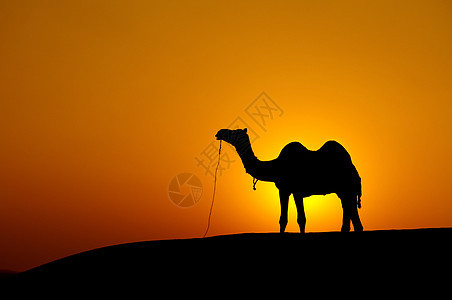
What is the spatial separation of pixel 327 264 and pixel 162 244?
1.94m

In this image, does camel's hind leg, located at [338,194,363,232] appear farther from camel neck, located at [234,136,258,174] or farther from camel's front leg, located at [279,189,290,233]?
camel neck, located at [234,136,258,174]

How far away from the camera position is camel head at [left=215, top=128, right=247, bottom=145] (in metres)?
6.16

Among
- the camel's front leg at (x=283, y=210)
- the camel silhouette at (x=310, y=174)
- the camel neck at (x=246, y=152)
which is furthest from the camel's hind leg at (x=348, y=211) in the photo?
the camel neck at (x=246, y=152)

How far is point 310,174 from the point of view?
591 cm

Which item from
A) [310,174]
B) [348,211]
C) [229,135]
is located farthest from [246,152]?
[348,211]

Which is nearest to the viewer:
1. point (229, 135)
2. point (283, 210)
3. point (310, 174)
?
point (283, 210)

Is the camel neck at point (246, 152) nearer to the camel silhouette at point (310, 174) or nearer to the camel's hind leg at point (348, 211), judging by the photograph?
the camel silhouette at point (310, 174)

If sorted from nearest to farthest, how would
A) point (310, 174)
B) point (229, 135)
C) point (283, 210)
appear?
1. point (283, 210)
2. point (310, 174)
3. point (229, 135)

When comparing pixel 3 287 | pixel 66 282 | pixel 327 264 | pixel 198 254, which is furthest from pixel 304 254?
pixel 3 287

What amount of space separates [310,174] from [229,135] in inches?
49.2

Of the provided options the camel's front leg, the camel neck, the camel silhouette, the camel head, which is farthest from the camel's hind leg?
the camel head

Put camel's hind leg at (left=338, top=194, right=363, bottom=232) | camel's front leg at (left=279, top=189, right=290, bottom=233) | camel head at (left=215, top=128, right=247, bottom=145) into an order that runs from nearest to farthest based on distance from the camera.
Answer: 1. camel's front leg at (left=279, top=189, right=290, bottom=233)
2. camel's hind leg at (left=338, top=194, right=363, bottom=232)
3. camel head at (left=215, top=128, right=247, bottom=145)

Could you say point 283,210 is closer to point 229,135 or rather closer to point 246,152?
point 246,152

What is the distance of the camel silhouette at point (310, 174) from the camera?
19.2 feet
